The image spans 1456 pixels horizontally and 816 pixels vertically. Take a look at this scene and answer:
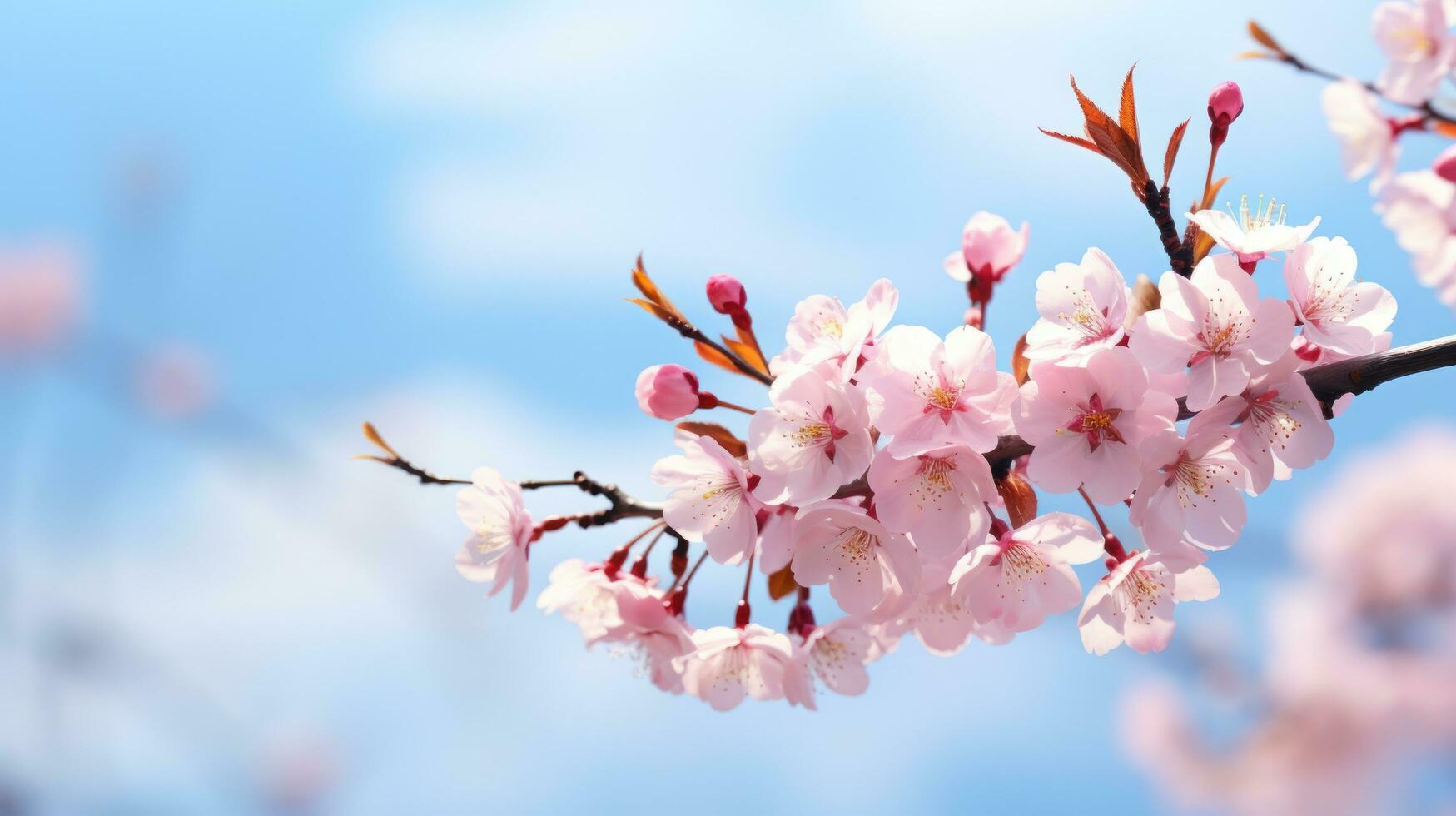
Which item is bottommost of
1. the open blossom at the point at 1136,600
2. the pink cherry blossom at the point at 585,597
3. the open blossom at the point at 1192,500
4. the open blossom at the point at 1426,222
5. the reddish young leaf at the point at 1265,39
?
the pink cherry blossom at the point at 585,597

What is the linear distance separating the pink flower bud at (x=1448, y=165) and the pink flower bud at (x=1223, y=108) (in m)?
0.41

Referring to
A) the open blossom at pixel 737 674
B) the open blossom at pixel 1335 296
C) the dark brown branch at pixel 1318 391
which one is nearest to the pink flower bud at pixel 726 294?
the dark brown branch at pixel 1318 391

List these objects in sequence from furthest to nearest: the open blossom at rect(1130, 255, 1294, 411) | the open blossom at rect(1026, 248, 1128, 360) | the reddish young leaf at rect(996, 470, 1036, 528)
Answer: the reddish young leaf at rect(996, 470, 1036, 528) → the open blossom at rect(1026, 248, 1128, 360) → the open blossom at rect(1130, 255, 1294, 411)

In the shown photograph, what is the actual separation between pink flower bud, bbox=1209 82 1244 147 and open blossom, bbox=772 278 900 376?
682mm

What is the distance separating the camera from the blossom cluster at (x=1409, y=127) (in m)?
1.40

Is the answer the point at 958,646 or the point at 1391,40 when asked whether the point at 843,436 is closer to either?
the point at 958,646

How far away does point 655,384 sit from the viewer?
1788mm

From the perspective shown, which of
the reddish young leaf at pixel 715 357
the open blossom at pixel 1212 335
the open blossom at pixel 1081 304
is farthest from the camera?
the reddish young leaf at pixel 715 357

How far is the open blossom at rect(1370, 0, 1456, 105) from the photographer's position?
140cm

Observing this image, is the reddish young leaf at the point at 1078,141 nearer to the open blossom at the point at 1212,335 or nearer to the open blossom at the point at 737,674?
the open blossom at the point at 1212,335

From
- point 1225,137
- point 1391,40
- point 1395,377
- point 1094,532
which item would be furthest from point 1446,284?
point 1094,532

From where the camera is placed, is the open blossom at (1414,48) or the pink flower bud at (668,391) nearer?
the open blossom at (1414,48)

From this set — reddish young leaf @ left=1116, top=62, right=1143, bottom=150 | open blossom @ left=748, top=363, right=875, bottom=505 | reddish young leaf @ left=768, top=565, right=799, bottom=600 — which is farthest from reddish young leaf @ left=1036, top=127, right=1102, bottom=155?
reddish young leaf @ left=768, top=565, right=799, bottom=600

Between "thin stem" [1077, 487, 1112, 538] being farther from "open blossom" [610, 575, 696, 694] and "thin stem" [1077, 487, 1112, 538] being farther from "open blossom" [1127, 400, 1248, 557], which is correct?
"open blossom" [610, 575, 696, 694]
